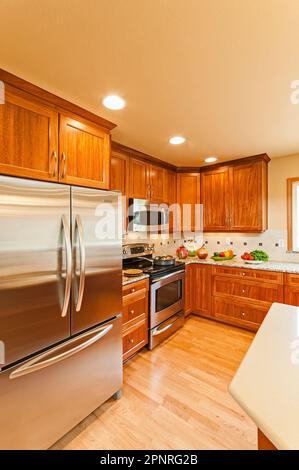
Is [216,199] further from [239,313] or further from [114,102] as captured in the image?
[114,102]

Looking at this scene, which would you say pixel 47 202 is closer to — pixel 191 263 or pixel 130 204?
pixel 130 204

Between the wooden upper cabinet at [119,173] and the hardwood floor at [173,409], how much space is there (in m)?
1.90

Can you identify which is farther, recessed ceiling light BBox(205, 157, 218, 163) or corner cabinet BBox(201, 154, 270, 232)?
recessed ceiling light BBox(205, 157, 218, 163)

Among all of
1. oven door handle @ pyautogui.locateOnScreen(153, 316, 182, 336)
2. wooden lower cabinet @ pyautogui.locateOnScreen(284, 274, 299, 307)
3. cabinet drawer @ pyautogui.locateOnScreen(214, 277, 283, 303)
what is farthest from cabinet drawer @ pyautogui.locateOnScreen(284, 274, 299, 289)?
oven door handle @ pyautogui.locateOnScreen(153, 316, 182, 336)

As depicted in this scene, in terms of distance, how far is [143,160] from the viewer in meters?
2.86

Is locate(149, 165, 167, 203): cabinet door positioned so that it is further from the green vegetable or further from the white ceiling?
the green vegetable

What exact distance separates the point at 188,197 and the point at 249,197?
0.91m

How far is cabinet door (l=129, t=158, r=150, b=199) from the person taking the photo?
8.71 feet

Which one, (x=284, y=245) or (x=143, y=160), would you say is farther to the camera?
(x=284, y=245)

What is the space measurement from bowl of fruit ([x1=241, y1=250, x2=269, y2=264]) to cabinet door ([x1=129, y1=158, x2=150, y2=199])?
166 cm

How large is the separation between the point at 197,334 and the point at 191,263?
0.98m

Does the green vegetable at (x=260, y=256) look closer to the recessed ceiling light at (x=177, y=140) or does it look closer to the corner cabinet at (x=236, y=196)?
the corner cabinet at (x=236, y=196)

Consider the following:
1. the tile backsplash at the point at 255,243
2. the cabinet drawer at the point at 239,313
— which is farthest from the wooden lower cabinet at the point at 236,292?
the tile backsplash at the point at 255,243
